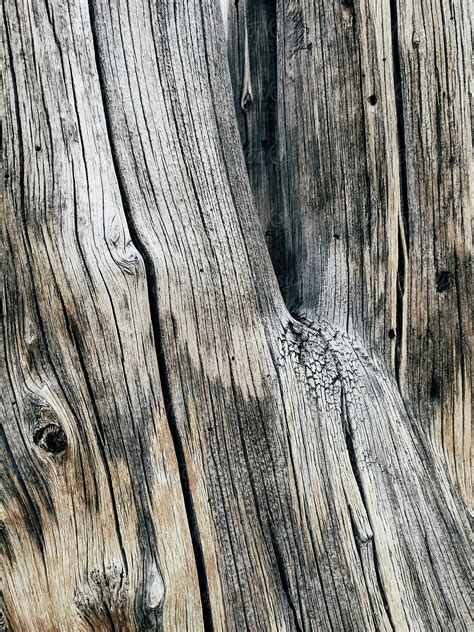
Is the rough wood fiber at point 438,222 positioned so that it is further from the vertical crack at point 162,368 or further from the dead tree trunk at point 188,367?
the vertical crack at point 162,368

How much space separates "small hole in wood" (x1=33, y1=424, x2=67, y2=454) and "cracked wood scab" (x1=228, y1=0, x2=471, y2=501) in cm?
79

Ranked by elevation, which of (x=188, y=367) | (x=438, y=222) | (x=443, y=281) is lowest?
(x=188, y=367)

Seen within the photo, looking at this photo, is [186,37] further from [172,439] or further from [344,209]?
[172,439]

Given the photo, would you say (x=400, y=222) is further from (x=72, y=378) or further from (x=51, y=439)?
(x=51, y=439)

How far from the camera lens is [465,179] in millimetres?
1792

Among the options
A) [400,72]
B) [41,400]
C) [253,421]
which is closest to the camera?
[41,400]

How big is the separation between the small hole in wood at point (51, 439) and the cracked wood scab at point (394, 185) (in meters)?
0.79

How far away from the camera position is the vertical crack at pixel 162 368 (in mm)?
1536

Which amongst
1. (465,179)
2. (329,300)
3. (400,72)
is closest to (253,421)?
(329,300)

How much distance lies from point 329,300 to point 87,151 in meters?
0.78

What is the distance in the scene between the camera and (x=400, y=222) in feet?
5.86

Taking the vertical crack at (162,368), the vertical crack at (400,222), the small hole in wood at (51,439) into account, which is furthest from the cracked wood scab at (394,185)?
the small hole in wood at (51,439)

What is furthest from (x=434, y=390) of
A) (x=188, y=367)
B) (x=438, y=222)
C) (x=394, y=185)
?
(x=188, y=367)

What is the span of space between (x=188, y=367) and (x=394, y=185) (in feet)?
2.53
